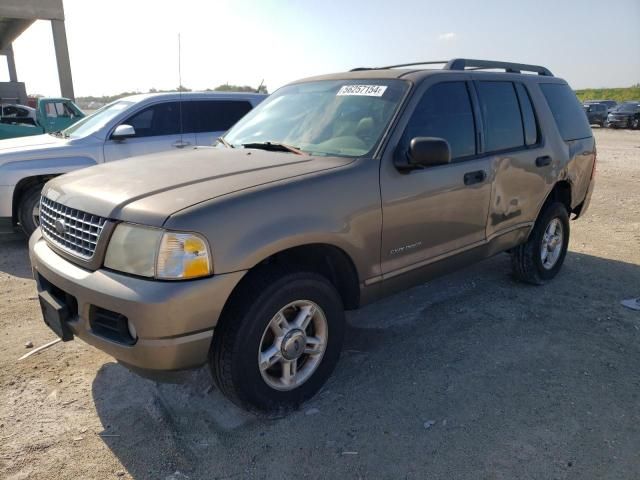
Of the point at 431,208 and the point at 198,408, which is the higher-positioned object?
the point at 431,208

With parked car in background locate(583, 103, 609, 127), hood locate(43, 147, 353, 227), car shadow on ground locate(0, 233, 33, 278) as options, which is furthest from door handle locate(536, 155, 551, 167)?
parked car in background locate(583, 103, 609, 127)

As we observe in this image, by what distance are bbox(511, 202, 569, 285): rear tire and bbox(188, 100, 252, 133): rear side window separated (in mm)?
4483

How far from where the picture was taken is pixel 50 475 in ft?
7.84

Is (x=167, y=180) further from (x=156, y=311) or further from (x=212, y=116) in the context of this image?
(x=212, y=116)

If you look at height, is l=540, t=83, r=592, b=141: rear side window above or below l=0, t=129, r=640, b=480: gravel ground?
above

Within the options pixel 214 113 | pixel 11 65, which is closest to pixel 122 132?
pixel 214 113

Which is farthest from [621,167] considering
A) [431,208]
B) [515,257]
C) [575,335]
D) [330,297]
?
[330,297]

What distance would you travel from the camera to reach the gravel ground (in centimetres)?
247

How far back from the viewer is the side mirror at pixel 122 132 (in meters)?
6.12

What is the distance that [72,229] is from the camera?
8.79ft

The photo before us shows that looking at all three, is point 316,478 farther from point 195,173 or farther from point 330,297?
point 195,173

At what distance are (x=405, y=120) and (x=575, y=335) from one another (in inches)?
86.1

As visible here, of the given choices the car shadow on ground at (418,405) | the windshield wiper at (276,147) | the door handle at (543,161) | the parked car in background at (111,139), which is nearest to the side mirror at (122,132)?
the parked car in background at (111,139)

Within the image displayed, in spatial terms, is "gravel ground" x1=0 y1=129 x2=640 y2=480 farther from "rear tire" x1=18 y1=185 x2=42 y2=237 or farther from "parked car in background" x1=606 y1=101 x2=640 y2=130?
"parked car in background" x1=606 y1=101 x2=640 y2=130
